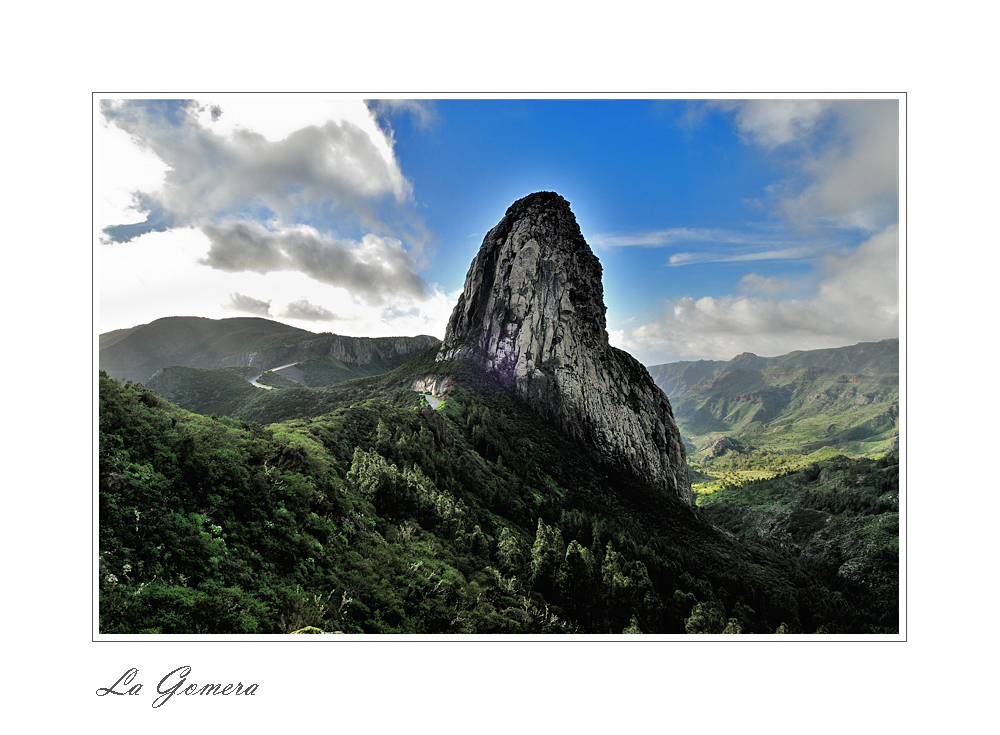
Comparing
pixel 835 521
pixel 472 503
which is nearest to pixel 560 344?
pixel 472 503

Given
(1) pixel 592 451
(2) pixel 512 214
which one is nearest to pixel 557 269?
(2) pixel 512 214

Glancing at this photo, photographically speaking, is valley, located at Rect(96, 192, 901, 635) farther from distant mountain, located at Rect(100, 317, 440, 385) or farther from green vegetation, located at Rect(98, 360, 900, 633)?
distant mountain, located at Rect(100, 317, 440, 385)

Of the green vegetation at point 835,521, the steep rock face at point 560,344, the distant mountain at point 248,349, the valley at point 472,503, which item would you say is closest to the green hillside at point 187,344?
the distant mountain at point 248,349

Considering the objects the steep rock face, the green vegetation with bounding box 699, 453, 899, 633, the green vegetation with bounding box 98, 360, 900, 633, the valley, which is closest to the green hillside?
the valley

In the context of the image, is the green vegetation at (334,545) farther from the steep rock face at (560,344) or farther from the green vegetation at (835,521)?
the steep rock face at (560,344)

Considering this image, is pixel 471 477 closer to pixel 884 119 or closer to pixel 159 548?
pixel 159 548
